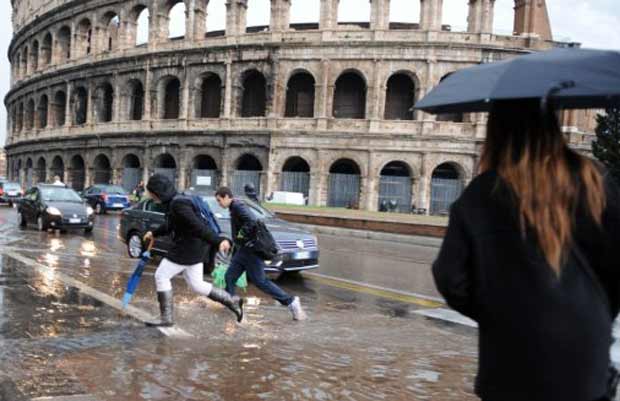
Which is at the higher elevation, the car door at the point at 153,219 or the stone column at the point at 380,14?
the stone column at the point at 380,14

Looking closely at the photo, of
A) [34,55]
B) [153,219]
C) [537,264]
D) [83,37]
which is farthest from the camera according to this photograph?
[34,55]

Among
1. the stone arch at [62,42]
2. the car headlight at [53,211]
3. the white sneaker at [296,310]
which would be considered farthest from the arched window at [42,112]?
the white sneaker at [296,310]

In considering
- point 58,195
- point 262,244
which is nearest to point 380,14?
point 58,195

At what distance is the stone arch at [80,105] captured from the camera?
140ft

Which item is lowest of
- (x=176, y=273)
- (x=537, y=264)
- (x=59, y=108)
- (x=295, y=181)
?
(x=176, y=273)

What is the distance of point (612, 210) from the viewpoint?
1.92 m

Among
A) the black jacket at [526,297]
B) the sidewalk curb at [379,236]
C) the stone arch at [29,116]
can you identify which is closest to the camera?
the black jacket at [526,297]

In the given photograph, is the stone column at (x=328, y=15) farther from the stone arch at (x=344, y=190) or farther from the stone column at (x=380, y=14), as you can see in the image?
the stone arch at (x=344, y=190)

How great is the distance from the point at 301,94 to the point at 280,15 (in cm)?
481

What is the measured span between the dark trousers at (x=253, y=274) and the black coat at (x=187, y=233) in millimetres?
1001

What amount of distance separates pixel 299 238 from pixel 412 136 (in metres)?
22.2

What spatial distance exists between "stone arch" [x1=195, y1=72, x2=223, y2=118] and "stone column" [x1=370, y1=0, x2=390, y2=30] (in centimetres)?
1051

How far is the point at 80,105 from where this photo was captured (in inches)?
1710

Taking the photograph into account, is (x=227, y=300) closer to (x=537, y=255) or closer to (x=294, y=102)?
(x=537, y=255)
